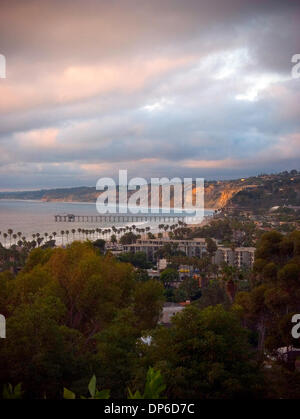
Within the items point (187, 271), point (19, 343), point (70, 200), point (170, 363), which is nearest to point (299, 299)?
point (170, 363)

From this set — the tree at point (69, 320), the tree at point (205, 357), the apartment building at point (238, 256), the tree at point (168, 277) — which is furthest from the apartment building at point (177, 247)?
the tree at point (205, 357)

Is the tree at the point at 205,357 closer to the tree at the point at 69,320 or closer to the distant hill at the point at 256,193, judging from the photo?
the tree at the point at 69,320

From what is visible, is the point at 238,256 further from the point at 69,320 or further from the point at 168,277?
the point at 69,320

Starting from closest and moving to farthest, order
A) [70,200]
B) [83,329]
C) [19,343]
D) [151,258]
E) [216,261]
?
1. [19,343]
2. [83,329]
3. [216,261]
4. [151,258]
5. [70,200]

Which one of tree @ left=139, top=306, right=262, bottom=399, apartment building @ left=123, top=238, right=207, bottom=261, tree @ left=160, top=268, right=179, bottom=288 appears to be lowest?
tree @ left=160, top=268, right=179, bottom=288

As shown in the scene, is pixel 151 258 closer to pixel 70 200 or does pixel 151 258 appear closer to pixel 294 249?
pixel 294 249

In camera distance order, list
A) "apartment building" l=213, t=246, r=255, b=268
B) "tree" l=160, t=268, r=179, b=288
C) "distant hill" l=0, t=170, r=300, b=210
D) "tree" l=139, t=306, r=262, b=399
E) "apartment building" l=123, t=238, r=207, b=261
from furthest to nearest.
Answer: "distant hill" l=0, t=170, r=300, b=210, "apartment building" l=123, t=238, r=207, b=261, "apartment building" l=213, t=246, r=255, b=268, "tree" l=160, t=268, r=179, b=288, "tree" l=139, t=306, r=262, b=399

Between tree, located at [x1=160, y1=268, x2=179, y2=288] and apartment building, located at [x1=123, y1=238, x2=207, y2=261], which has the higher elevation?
apartment building, located at [x1=123, y1=238, x2=207, y2=261]

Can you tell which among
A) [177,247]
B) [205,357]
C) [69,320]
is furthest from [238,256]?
[205,357]

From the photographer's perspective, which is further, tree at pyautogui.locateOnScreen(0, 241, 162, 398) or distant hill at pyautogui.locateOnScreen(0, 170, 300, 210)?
distant hill at pyautogui.locateOnScreen(0, 170, 300, 210)

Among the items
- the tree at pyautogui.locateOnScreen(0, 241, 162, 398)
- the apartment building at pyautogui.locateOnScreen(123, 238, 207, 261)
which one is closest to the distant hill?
the apartment building at pyautogui.locateOnScreen(123, 238, 207, 261)

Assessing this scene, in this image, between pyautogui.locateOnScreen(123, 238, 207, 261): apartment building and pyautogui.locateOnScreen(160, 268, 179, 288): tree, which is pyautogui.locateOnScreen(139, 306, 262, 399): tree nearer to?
pyautogui.locateOnScreen(160, 268, 179, 288): tree
